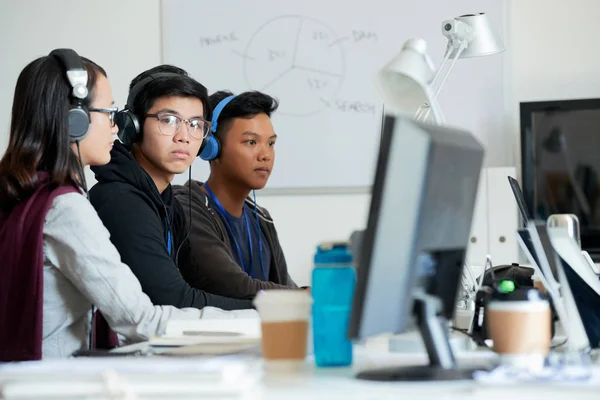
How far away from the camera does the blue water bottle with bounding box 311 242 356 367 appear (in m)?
1.23

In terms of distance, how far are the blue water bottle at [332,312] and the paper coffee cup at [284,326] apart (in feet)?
0.09

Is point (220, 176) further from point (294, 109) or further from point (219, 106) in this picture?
point (294, 109)

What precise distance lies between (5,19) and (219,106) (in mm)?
2003

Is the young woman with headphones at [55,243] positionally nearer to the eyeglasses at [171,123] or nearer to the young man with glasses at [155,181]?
the young man with glasses at [155,181]

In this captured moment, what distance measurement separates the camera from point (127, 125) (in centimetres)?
241

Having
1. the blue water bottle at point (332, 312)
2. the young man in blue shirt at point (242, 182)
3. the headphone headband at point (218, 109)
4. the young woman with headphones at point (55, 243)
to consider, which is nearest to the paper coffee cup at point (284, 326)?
the blue water bottle at point (332, 312)

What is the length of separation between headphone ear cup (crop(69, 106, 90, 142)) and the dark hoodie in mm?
283

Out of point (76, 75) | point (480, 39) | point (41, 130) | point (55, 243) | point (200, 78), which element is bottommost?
point (55, 243)

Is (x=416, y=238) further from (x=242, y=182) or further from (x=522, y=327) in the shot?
(x=242, y=182)

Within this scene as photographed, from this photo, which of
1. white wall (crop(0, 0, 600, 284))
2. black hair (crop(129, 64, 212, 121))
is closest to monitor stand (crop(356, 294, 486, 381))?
black hair (crop(129, 64, 212, 121))

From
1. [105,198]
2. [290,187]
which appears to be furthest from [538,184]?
[105,198]

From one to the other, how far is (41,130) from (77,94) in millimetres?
104

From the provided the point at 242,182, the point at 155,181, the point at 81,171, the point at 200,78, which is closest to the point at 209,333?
the point at 81,171

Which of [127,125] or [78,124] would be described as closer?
[78,124]
